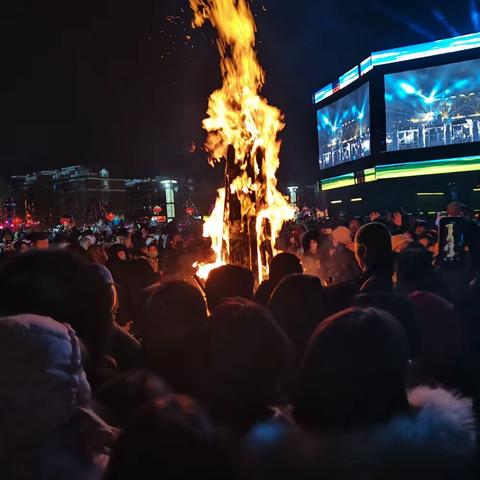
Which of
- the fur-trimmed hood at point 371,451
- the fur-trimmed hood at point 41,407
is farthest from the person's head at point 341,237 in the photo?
the fur-trimmed hood at point 41,407

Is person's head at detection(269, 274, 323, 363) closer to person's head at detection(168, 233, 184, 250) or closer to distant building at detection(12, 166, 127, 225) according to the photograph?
person's head at detection(168, 233, 184, 250)

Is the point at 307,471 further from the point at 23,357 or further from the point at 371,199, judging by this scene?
the point at 371,199

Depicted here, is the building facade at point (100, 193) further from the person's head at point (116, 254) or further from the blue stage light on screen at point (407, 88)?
the person's head at point (116, 254)

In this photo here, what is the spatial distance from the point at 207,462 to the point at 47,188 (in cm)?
10180

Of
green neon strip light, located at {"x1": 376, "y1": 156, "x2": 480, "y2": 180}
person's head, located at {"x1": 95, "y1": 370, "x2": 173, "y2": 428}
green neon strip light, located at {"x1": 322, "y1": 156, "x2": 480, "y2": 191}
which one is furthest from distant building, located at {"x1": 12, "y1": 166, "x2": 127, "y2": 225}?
person's head, located at {"x1": 95, "y1": 370, "x2": 173, "y2": 428}

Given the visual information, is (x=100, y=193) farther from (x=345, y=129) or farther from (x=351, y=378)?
(x=351, y=378)

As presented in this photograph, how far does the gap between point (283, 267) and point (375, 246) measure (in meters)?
0.96

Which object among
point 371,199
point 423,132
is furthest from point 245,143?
point 371,199

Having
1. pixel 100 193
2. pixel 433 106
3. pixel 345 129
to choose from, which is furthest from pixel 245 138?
pixel 100 193

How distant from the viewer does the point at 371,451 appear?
6.82 feet

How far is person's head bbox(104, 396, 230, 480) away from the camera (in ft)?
4.46

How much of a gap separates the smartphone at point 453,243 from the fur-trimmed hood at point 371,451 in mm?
6269

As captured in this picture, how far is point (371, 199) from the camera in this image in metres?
46.2

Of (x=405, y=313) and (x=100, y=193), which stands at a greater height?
(x=100, y=193)
